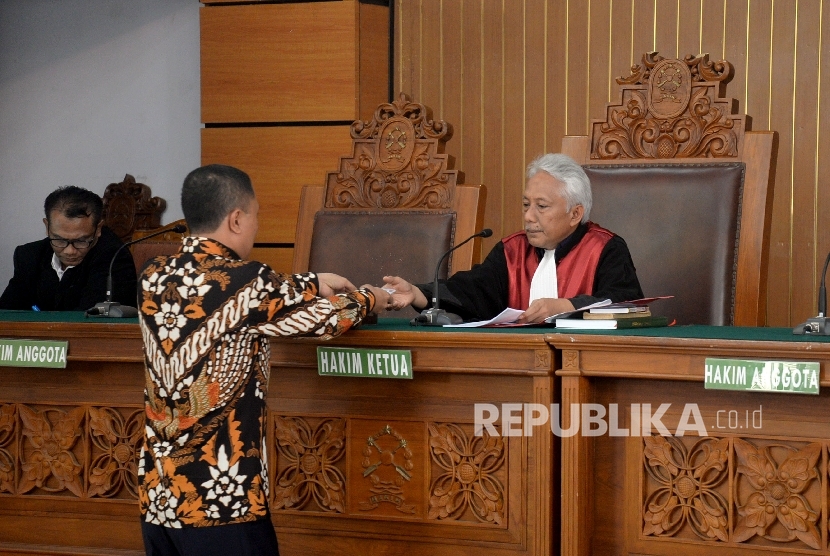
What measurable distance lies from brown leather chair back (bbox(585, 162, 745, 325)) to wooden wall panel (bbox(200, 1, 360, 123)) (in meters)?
1.49

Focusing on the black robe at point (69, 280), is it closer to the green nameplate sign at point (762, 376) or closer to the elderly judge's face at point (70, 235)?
the elderly judge's face at point (70, 235)

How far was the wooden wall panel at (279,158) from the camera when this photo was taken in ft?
14.4

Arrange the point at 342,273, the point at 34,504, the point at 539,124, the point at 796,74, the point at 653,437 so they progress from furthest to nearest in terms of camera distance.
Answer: the point at 539,124
the point at 796,74
the point at 342,273
the point at 34,504
the point at 653,437

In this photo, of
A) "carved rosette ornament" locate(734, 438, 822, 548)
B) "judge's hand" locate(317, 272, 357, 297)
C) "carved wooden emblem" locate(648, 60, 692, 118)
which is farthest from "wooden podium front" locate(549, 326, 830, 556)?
"carved wooden emblem" locate(648, 60, 692, 118)

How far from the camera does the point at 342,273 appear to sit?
3432 millimetres

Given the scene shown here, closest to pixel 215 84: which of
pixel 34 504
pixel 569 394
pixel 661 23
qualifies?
pixel 661 23

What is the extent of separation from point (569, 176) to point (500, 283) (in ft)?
1.28

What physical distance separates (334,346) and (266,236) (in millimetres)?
2201

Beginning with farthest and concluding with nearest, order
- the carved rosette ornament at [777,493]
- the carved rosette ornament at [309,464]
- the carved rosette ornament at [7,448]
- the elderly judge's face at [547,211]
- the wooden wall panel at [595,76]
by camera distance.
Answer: the wooden wall panel at [595,76]
the elderly judge's face at [547,211]
the carved rosette ornament at [7,448]
the carved rosette ornament at [309,464]
the carved rosette ornament at [777,493]

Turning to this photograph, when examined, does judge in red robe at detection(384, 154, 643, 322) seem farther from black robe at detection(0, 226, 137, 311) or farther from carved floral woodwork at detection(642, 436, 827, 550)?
black robe at detection(0, 226, 137, 311)

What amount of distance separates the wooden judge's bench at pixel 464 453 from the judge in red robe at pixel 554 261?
0.56m

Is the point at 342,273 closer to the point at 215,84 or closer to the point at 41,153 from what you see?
the point at 215,84

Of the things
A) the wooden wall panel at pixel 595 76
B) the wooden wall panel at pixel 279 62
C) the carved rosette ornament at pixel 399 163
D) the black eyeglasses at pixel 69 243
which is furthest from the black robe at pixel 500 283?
the wooden wall panel at pixel 279 62

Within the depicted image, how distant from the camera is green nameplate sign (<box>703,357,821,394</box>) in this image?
196 cm
